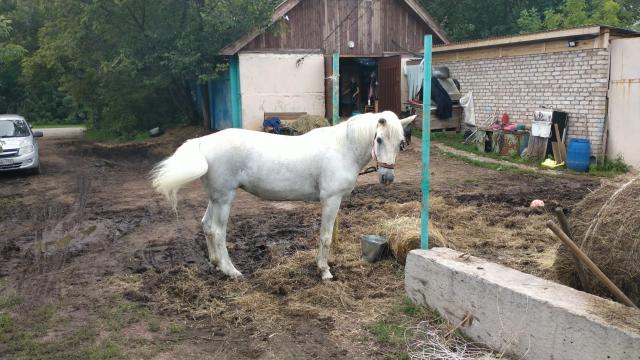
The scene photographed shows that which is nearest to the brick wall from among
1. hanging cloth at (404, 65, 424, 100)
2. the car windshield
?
hanging cloth at (404, 65, 424, 100)

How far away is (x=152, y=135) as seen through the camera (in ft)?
74.3

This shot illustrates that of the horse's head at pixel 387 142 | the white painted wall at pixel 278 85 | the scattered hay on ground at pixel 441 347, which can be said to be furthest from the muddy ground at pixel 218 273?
the white painted wall at pixel 278 85

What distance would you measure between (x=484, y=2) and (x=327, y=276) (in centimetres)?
2393

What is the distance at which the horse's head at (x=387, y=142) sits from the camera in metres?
5.19

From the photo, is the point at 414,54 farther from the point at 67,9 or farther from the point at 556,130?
the point at 67,9

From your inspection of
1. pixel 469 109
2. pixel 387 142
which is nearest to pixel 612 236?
pixel 387 142

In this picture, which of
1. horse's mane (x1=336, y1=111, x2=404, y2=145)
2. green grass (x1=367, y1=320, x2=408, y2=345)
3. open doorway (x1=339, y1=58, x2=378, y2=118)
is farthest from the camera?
→ open doorway (x1=339, y1=58, x2=378, y2=118)

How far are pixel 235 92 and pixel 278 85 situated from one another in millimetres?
1455

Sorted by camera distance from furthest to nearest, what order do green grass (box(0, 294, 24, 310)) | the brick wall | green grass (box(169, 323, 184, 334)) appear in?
1. the brick wall
2. green grass (box(0, 294, 24, 310))
3. green grass (box(169, 323, 184, 334))

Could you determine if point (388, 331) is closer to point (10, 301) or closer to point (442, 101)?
point (10, 301)

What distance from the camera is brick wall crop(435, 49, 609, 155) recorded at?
12117 millimetres

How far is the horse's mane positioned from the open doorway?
16207 mm

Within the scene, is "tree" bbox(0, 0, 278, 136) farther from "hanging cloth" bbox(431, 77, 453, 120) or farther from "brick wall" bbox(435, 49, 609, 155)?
"brick wall" bbox(435, 49, 609, 155)

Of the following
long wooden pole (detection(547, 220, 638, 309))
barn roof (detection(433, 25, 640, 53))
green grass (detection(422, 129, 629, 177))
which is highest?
barn roof (detection(433, 25, 640, 53))
